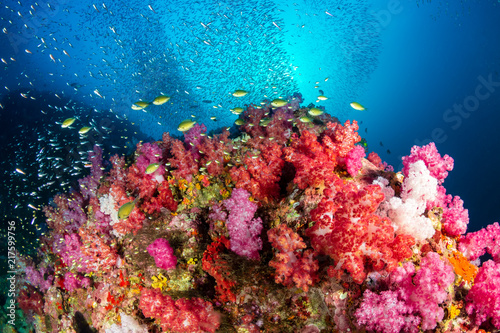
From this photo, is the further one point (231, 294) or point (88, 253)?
point (88, 253)

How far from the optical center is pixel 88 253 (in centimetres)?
560

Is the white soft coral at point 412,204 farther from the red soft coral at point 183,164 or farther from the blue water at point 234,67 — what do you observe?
the red soft coral at point 183,164

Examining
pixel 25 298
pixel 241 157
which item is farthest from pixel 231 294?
pixel 25 298

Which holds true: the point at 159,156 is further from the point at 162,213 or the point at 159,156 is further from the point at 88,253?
the point at 88,253

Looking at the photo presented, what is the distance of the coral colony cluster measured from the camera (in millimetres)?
3072

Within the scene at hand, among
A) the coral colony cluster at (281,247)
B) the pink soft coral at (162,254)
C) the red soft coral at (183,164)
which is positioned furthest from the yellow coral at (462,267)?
the red soft coral at (183,164)

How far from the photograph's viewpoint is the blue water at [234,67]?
58.7ft

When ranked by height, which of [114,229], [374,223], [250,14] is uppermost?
[250,14]

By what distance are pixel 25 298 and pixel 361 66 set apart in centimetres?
4715

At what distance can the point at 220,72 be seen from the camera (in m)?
33.4

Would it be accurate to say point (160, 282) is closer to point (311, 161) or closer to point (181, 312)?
point (181, 312)

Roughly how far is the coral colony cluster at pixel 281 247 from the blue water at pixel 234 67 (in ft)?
12.7

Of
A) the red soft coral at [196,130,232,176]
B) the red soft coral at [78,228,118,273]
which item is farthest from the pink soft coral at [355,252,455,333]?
the red soft coral at [78,228,118,273]

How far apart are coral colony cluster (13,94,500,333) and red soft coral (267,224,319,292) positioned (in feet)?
0.06
